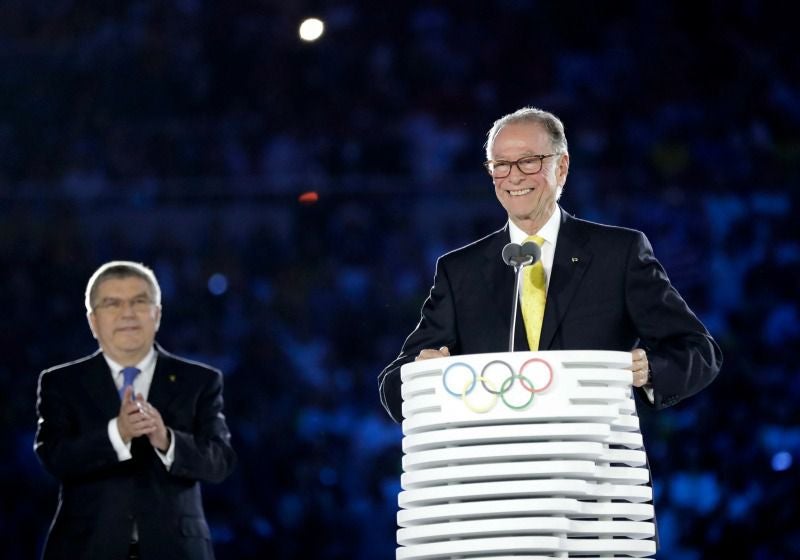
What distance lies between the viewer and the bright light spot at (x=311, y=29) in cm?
768

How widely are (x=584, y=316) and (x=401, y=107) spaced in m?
4.83

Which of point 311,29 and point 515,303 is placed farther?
point 311,29

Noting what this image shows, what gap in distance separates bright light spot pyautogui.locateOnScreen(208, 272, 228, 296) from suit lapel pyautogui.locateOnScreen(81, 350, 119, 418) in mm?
3100

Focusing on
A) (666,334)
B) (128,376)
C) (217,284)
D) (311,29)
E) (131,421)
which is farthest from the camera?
(311,29)

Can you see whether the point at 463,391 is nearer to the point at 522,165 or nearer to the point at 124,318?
the point at 522,165

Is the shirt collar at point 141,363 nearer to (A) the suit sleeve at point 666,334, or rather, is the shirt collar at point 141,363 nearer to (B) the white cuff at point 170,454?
(B) the white cuff at point 170,454

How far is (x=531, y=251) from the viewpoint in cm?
264

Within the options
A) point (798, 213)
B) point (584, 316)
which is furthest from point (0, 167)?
point (584, 316)

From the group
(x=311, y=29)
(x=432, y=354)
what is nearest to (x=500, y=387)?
(x=432, y=354)

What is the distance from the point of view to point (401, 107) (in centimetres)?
759

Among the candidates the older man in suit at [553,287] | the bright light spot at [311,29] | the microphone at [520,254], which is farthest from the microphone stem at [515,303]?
the bright light spot at [311,29]

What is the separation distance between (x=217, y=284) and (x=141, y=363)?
3.08 metres

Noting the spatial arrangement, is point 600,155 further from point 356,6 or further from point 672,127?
point 356,6

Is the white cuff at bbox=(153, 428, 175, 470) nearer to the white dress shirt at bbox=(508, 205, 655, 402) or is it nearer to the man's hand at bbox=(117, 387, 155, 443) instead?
the man's hand at bbox=(117, 387, 155, 443)
